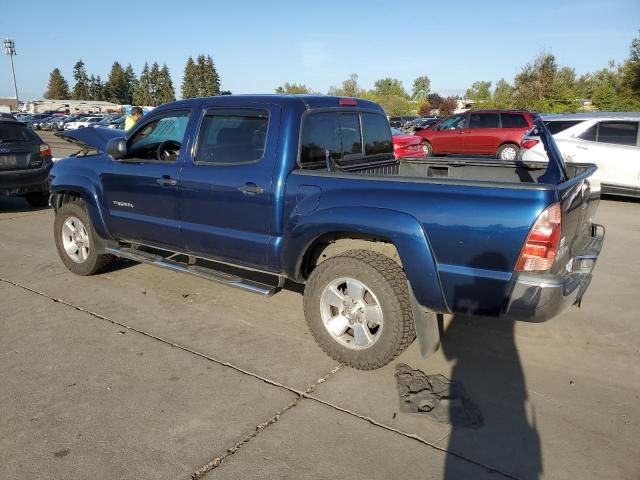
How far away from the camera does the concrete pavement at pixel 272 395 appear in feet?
8.78

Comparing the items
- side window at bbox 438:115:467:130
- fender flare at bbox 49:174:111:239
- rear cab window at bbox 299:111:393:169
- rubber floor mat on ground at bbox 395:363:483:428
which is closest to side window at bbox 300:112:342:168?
rear cab window at bbox 299:111:393:169

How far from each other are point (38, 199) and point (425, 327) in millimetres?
9032

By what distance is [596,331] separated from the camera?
13.9ft

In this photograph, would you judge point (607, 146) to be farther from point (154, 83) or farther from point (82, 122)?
point (154, 83)

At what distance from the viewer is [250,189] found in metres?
3.87

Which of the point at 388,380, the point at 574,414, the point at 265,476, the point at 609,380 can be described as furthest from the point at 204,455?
the point at 609,380

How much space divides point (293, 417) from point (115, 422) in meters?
1.04

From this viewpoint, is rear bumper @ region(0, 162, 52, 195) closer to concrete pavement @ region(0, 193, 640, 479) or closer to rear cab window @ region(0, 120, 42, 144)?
rear cab window @ region(0, 120, 42, 144)

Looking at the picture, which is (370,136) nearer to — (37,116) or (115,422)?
(115,422)

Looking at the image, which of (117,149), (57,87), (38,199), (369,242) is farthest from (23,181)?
(57,87)

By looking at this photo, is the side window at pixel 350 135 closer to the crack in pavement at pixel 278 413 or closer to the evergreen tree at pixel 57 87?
the crack in pavement at pixel 278 413

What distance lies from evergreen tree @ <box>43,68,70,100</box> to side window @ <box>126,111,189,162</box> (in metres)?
128

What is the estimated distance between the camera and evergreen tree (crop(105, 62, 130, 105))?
373 ft

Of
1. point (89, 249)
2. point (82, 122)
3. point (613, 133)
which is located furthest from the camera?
point (82, 122)
